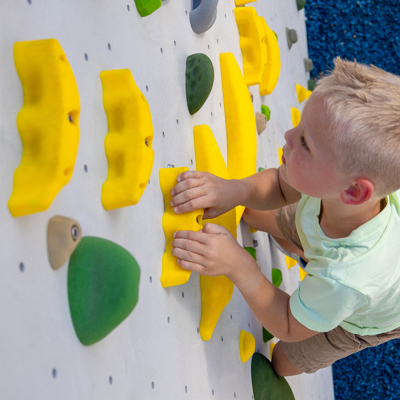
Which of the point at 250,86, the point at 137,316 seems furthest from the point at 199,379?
the point at 250,86

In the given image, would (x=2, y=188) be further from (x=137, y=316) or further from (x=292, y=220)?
(x=292, y=220)

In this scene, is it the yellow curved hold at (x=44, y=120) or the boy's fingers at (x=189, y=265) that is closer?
the yellow curved hold at (x=44, y=120)

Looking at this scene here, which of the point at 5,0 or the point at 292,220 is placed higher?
the point at 5,0

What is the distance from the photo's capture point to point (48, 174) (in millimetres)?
398

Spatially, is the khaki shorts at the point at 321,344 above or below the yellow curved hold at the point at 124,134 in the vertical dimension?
below

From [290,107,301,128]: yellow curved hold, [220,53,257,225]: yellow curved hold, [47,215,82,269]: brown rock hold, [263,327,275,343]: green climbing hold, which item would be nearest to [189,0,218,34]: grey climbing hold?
[220,53,257,225]: yellow curved hold

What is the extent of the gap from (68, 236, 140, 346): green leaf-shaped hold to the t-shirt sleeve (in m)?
0.35

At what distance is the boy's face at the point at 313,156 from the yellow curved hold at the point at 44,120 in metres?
0.34

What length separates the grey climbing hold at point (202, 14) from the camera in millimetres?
765

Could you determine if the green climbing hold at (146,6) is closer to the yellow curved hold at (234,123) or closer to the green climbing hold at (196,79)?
the green climbing hold at (196,79)

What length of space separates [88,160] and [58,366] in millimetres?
203

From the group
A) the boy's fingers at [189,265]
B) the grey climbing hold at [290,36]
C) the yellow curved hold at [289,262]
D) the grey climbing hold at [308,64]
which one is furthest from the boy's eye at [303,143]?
the grey climbing hold at [308,64]

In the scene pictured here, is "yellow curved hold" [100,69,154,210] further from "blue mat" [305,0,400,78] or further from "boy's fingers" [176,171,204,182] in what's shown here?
"blue mat" [305,0,400,78]

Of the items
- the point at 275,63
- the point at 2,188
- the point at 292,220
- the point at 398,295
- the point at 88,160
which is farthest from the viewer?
the point at 275,63
